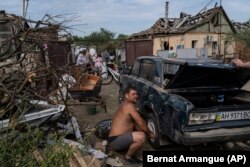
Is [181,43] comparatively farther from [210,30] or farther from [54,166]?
[54,166]

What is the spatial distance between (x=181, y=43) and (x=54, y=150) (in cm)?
2249

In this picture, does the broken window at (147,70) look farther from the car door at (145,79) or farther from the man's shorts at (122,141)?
the man's shorts at (122,141)

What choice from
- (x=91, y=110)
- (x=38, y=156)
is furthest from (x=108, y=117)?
(x=38, y=156)

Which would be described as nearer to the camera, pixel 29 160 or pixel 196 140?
pixel 29 160

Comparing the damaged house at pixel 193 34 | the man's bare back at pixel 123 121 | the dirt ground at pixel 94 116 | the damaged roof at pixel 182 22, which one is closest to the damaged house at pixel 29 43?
the man's bare back at pixel 123 121

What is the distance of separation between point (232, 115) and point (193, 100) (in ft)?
3.66

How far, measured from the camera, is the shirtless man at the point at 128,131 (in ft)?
18.4

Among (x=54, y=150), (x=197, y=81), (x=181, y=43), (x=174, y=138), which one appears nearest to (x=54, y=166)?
(x=54, y=150)

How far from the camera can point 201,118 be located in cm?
512

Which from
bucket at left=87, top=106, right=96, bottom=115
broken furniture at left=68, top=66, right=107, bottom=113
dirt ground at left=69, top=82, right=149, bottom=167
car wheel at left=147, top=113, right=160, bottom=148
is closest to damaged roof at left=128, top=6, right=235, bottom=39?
dirt ground at left=69, top=82, right=149, bottom=167

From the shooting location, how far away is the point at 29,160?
360 centimetres

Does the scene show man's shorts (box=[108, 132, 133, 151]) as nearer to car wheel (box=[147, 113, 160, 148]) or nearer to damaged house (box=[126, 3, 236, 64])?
car wheel (box=[147, 113, 160, 148])

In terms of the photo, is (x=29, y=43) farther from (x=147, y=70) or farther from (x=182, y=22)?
(x=182, y=22)

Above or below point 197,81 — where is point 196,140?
below
